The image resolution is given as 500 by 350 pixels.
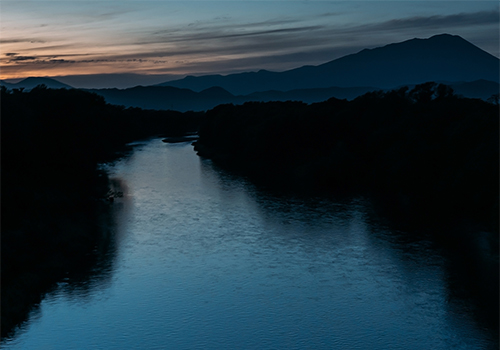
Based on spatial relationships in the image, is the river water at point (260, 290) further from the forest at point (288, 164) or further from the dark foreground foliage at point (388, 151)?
the dark foreground foliage at point (388, 151)

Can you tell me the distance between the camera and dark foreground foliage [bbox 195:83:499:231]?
146 feet

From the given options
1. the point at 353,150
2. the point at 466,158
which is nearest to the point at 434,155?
the point at 466,158

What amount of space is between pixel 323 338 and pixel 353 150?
5044cm

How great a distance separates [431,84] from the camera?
7750 centimetres

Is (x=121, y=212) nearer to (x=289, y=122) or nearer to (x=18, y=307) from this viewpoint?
(x=18, y=307)

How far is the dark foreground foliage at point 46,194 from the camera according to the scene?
1183 inches

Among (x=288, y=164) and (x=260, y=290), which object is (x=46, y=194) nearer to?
(x=260, y=290)

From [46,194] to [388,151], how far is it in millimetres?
35193

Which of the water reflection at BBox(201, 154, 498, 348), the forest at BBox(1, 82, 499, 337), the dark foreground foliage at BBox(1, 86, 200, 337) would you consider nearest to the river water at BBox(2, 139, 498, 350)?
the water reflection at BBox(201, 154, 498, 348)

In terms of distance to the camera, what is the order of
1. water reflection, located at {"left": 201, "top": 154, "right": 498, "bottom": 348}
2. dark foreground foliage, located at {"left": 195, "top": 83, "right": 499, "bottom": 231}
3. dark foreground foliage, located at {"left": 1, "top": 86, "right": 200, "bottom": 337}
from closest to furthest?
water reflection, located at {"left": 201, "top": 154, "right": 498, "bottom": 348} → dark foreground foliage, located at {"left": 1, "top": 86, "right": 200, "bottom": 337} → dark foreground foliage, located at {"left": 195, "top": 83, "right": 499, "bottom": 231}

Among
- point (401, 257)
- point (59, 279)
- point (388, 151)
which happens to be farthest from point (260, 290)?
point (388, 151)

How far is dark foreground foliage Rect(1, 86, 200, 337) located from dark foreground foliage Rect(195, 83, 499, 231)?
73.0ft

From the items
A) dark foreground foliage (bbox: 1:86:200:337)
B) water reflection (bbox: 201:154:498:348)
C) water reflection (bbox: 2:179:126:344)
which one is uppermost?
dark foreground foliage (bbox: 1:86:200:337)

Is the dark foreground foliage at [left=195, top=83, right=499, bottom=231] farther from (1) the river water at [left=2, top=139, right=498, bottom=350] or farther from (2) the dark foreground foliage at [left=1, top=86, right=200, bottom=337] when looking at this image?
(2) the dark foreground foliage at [left=1, top=86, right=200, bottom=337]
